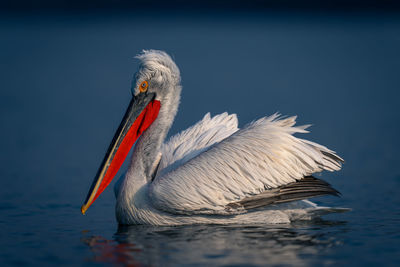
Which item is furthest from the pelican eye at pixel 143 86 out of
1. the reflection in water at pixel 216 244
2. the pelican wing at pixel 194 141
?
the reflection in water at pixel 216 244

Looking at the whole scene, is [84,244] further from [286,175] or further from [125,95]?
[125,95]

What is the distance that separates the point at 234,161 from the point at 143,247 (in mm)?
1136

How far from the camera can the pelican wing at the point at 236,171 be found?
5.26 metres

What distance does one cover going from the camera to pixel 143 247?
15.8ft

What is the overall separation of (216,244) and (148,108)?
61.6 inches

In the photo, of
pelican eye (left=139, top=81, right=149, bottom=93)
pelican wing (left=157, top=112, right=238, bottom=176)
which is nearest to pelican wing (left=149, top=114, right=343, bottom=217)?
pelican wing (left=157, top=112, right=238, bottom=176)

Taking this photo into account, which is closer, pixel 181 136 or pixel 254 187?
pixel 254 187

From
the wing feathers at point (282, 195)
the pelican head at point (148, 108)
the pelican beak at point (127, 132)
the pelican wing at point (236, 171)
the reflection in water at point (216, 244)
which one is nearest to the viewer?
the reflection in water at point (216, 244)

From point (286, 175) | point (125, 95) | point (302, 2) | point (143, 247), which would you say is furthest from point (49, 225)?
point (302, 2)

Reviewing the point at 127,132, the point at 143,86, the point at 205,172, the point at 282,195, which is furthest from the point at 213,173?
the point at 143,86

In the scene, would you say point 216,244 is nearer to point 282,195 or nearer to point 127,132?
point 282,195

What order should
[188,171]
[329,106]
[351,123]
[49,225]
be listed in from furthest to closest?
[329,106]
[351,123]
[49,225]
[188,171]

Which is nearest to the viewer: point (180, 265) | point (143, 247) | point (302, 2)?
point (180, 265)

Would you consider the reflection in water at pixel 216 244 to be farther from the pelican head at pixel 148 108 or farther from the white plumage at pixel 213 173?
the pelican head at pixel 148 108
